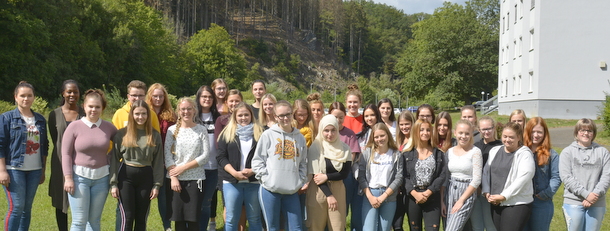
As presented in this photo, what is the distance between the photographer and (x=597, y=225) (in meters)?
4.83

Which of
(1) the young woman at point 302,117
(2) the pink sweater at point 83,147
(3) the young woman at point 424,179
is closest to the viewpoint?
(2) the pink sweater at point 83,147

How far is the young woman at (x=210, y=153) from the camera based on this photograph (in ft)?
17.0

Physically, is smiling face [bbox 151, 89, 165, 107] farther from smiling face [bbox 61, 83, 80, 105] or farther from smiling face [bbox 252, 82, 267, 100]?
smiling face [bbox 252, 82, 267, 100]

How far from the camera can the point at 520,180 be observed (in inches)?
183

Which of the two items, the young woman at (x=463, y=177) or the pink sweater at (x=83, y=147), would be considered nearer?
the pink sweater at (x=83, y=147)

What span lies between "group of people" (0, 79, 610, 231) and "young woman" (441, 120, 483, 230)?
0.04 feet

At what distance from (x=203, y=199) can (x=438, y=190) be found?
2.47m

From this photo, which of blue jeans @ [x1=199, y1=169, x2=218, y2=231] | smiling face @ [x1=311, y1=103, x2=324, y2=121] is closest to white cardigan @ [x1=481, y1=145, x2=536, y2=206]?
smiling face @ [x1=311, y1=103, x2=324, y2=121]

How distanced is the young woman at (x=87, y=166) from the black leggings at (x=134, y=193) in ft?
0.58

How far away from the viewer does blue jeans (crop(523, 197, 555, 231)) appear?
4.85 metres

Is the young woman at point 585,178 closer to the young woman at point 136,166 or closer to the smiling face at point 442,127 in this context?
the smiling face at point 442,127

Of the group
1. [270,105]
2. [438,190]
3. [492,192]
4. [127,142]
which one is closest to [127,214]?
[127,142]

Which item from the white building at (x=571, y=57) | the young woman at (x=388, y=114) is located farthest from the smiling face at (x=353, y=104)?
the white building at (x=571, y=57)

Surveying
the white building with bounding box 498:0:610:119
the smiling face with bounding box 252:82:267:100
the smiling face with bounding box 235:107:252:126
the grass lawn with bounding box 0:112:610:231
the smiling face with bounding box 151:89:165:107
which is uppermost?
the white building with bounding box 498:0:610:119
